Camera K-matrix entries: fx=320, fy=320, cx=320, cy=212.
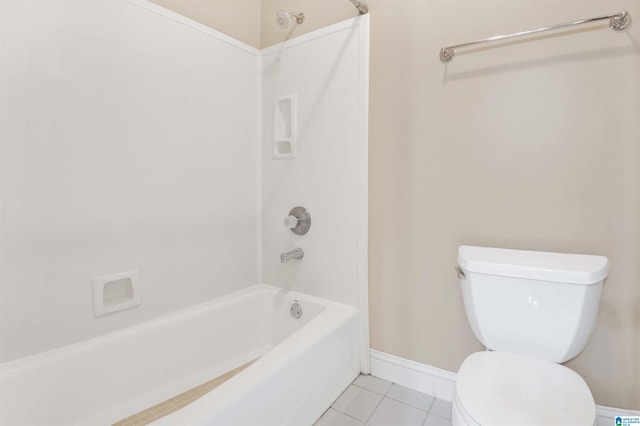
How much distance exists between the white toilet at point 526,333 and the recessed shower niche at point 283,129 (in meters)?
→ 1.16

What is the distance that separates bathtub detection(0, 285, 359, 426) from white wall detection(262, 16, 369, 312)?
17cm

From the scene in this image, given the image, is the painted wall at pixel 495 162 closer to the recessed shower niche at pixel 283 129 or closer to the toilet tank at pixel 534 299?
the toilet tank at pixel 534 299

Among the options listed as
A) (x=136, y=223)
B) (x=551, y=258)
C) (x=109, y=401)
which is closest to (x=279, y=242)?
(x=136, y=223)

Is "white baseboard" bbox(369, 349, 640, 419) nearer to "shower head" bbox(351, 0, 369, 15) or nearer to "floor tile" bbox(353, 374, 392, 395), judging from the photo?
"floor tile" bbox(353, 374, 392, 395)

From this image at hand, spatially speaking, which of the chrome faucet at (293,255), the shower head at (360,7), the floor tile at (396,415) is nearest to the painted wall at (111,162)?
the chrome faucet at (293,255)

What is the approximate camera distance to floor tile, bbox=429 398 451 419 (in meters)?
1.45

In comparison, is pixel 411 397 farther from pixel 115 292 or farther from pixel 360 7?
pixel 360 7

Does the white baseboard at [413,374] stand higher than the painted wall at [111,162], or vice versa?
the painted wall at [111,162]

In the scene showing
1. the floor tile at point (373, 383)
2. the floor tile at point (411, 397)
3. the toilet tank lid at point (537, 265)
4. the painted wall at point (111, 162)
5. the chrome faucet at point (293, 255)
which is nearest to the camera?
the toilet tank lid at point (537, 265)

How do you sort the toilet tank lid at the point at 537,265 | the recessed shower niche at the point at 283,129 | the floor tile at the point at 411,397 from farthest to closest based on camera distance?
the recessed shower niche at the point at 283,129, the floor tile at the point at 411,397, the toilet tank lid at the point at 537,265

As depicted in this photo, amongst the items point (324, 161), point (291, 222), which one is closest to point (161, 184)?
point (291, 222)

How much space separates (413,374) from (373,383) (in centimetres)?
22

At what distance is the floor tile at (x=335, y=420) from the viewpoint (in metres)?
1.40

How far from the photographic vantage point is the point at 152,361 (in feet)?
4.86
